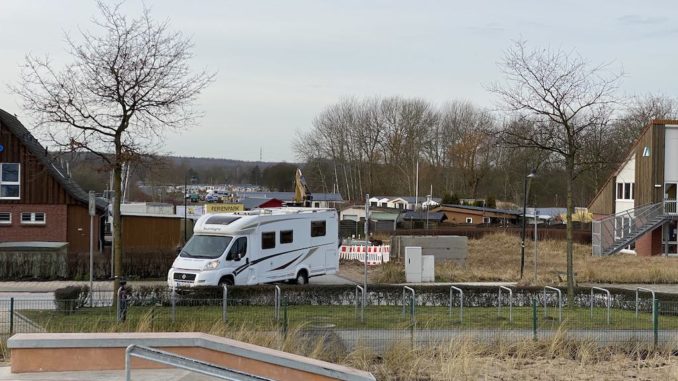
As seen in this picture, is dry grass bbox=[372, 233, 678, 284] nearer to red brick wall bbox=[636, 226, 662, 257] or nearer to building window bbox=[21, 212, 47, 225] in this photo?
red brick wall bbox=[636, 226, 662, 257]

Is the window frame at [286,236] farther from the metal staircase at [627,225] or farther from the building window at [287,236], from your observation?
the metal staircase at [627,225]

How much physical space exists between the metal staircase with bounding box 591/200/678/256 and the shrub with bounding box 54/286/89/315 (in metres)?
34.2

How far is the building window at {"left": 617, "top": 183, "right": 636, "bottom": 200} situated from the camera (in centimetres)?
5435

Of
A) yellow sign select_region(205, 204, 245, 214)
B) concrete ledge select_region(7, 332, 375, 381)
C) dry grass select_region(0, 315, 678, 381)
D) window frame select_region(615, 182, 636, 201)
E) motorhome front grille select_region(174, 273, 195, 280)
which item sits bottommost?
dry grass select_region(0, 315, 678, 381)

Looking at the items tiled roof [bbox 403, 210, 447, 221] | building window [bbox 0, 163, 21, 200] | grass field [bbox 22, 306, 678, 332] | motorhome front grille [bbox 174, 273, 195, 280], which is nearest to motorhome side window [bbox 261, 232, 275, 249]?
motorhome front grille [bbox 174, 273, 195, 280]

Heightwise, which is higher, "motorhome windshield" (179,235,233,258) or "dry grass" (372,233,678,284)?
"motorhome windshield" (179,235,233,258)

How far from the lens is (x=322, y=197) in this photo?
3976 inches

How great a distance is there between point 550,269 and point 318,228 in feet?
43.8

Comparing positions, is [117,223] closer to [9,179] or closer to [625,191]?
[9,179]

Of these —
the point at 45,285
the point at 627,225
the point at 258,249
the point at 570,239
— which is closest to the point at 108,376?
the point at 570,239

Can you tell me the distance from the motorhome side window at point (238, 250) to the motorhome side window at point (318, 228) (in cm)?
343

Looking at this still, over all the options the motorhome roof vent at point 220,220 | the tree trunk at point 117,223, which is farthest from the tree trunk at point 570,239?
the tree trunk at point 117,223

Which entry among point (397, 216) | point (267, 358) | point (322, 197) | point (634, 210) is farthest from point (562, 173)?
point (267, 358)

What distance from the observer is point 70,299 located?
20.0m
